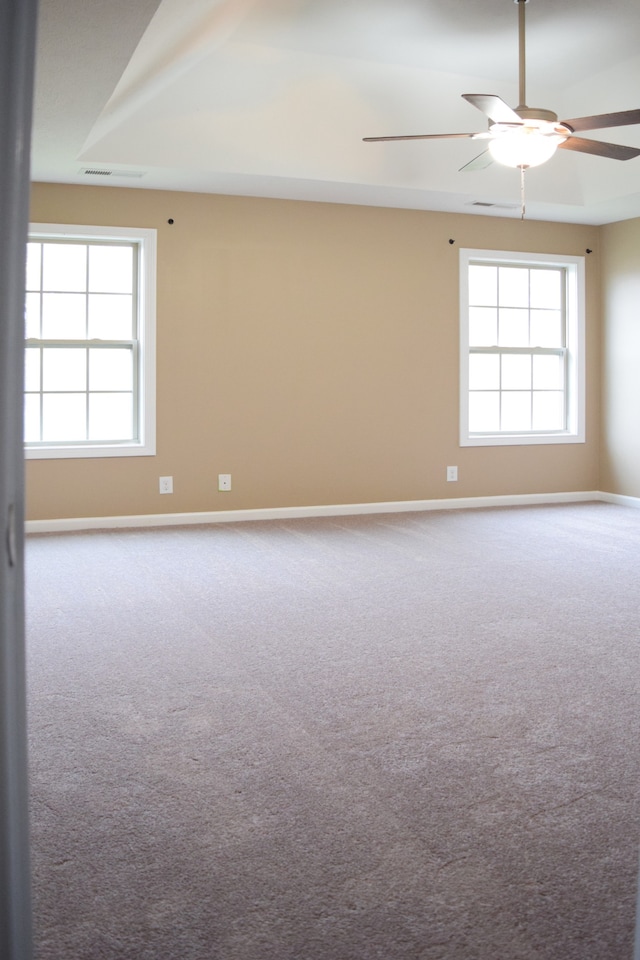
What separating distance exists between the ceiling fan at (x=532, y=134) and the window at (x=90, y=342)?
2.50 meters

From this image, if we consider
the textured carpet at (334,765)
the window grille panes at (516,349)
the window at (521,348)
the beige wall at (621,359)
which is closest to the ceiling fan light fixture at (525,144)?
the textured carpet at (334,765)

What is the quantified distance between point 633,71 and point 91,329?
4039 mm

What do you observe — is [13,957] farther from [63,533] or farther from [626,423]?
[626,423]

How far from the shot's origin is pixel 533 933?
5.41 ft

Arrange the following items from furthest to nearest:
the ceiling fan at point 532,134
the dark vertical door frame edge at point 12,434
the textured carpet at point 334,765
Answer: the ceiling fan at point 532,134
the textured carpet at point 334,765
the dark vertical door frame edge at point 12,434

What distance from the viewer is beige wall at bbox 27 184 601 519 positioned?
6.32m

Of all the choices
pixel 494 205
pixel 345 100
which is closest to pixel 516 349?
pixel 494 205

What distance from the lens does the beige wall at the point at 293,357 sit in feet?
20.7

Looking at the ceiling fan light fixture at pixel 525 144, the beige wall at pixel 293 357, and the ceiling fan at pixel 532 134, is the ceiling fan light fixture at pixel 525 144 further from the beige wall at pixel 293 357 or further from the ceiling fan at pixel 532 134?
the beige wall at pixel 293 357

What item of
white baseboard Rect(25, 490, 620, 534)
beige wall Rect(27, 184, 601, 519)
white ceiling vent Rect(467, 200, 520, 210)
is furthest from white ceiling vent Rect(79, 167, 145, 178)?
white ceiling vent Rect(467, 200, 520, 210)

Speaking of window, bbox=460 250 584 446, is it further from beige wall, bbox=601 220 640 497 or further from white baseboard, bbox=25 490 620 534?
white baseboard, bbox=25 490 620 534

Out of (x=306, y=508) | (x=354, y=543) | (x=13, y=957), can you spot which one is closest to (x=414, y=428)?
(x=306, y=508)

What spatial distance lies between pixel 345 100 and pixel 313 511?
9.60 ft

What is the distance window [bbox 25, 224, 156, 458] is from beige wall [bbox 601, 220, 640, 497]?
156 inches
